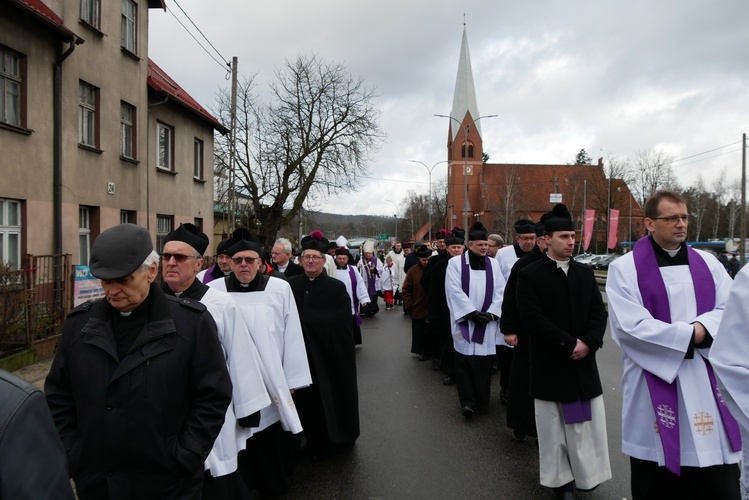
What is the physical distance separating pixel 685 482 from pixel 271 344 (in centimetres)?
260

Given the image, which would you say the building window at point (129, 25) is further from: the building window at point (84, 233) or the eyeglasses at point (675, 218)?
the eyeglasses at point (675, 218)

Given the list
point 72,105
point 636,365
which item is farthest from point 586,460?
point 72,105

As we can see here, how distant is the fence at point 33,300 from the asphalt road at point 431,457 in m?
5.39

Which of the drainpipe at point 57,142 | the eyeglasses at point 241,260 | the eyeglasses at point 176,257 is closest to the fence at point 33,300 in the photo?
the drainpipe at point 57,142

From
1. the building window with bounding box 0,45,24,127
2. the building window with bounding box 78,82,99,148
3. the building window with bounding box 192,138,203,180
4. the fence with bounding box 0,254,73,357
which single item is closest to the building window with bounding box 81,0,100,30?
the building window with bounding box 78,82,99,148

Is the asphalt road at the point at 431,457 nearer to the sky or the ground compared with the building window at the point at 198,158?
nearer to the ground

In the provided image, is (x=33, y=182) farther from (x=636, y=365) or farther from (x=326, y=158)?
(x=326, y=158)

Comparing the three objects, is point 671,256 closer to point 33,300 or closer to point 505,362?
point 505,362

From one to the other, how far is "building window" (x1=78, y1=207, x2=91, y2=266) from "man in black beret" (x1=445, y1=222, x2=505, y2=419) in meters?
11.3

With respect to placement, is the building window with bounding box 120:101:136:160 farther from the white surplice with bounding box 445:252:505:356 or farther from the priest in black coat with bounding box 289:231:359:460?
the priest in black coat with bounding box 289:231:359:460

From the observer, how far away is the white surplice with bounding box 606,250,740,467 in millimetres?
3055

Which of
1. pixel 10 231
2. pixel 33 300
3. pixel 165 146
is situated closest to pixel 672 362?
pixel 33 300

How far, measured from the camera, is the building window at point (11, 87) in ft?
37.1

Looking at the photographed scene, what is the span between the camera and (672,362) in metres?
3.13
